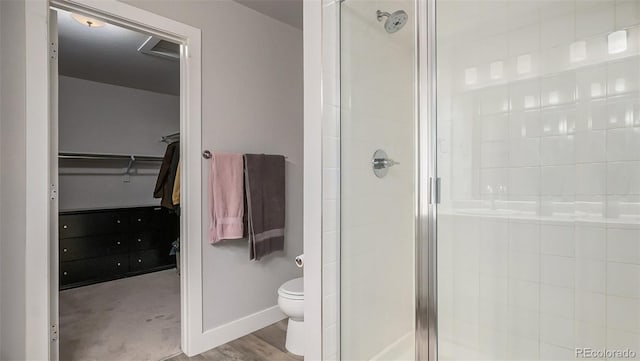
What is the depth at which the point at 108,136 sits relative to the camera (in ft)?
13.6

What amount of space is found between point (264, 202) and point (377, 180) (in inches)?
40.9

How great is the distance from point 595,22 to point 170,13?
7.68ft

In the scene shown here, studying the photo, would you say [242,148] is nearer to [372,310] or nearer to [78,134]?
[372,310]

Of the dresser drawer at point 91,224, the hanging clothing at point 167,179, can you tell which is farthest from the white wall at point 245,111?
the dresser drawer at point 91,224

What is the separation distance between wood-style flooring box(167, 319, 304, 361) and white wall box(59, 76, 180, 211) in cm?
285

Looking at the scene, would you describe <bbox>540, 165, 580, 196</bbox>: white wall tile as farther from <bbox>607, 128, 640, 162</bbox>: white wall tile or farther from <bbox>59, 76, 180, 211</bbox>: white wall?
<bbox>59, 76, 180, 211</bbox>: white wall

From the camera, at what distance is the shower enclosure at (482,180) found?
1536 millimetres

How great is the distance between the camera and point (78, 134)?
12.8 ft

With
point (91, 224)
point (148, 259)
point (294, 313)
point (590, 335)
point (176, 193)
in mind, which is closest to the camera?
point (590, 335)

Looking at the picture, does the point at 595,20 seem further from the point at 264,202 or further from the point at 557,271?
the point at 264,202

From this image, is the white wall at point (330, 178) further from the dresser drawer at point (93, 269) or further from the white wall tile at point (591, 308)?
the dresser drawer at point (93, 269)

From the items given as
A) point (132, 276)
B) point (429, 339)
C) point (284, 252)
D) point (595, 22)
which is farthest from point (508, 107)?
point (132, 276)

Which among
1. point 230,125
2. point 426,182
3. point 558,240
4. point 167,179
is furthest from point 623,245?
point 167,179

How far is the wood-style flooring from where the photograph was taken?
207cm
